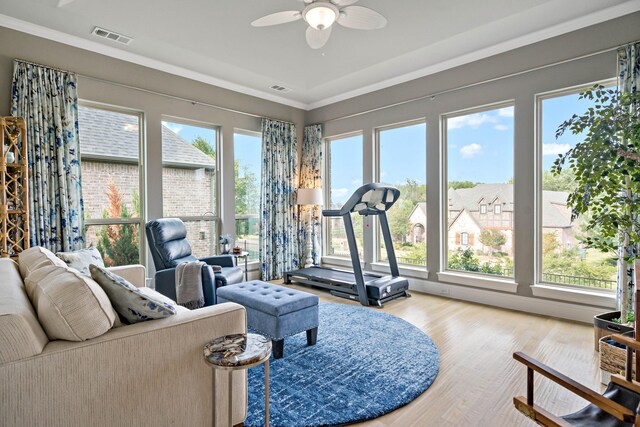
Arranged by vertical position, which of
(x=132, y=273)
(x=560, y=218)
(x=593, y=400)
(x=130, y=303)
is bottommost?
(x=593, y=400)

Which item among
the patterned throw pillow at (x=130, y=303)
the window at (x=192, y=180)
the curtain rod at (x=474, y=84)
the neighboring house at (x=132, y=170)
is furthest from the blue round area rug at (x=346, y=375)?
the curtain rod at (x=474, y=84)

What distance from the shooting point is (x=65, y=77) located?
371cm

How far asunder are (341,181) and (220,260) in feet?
8.72

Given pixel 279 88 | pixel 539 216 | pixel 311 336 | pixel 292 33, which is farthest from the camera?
pixel 279 88

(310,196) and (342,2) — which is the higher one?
(342,2)

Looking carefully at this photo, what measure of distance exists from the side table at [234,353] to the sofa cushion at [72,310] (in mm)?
471

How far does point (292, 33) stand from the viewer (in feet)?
12.3

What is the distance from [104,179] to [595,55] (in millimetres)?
5604

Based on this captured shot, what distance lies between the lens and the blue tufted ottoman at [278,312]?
8.86 feet

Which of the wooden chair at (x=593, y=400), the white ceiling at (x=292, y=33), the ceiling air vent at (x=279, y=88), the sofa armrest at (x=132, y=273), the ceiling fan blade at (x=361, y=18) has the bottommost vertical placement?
the wooden chair at (x=593, y=400)

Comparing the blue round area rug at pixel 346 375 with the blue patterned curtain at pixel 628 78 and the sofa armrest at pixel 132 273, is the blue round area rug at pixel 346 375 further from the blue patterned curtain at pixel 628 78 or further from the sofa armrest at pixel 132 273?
the blue patterned curtain at pixel 628 78

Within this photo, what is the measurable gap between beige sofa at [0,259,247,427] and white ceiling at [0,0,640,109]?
2819 mm

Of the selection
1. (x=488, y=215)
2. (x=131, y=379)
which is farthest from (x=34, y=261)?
(x=488, y=215)

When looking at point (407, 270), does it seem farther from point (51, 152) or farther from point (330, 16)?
point (51, 152)
